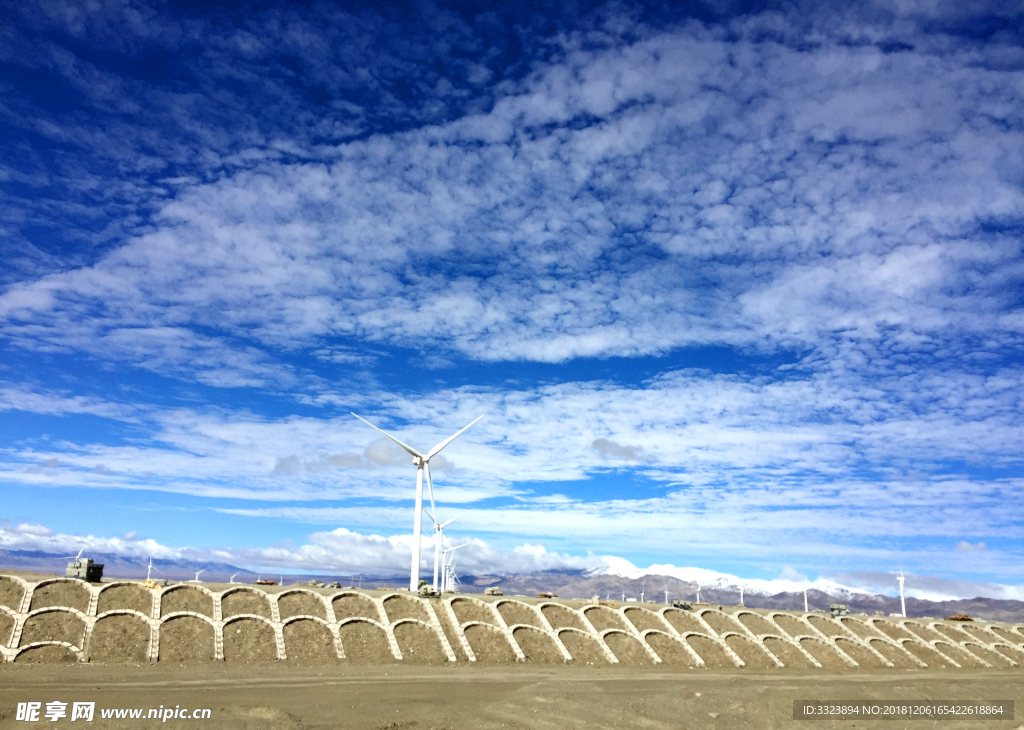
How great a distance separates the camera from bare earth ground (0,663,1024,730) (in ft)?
216

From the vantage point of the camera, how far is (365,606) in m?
113

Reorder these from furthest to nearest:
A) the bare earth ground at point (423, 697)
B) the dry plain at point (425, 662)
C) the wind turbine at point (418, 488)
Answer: the wind turbine at point (418, 488)
the dry plain at point (425, 662)
the bare earth ground at point (423, 697)

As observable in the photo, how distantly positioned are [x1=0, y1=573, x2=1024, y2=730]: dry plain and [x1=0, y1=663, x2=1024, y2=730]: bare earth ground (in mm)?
384

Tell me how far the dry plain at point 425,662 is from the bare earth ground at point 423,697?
38 centimetres

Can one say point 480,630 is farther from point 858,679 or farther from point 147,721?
point 858,679

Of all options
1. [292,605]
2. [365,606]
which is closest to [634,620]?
[365,606]

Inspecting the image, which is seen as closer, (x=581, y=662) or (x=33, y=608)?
(x=33, y=608)

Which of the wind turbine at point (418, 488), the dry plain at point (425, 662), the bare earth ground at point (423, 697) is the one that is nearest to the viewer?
the bare earth ground at point (423, 697)

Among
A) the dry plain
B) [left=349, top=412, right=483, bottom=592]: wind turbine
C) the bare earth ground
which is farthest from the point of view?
[left=349, top=412, right=483, bottom=592]: wind turbine

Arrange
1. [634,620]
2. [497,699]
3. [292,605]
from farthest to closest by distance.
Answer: [634,620] < [292,605] < [497,699]

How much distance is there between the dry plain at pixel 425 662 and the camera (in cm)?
7050

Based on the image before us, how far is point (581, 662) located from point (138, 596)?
75.8 meters

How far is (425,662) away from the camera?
101 meters

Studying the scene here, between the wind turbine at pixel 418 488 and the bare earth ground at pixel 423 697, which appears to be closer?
the bare earth ground at pixel 423 697
